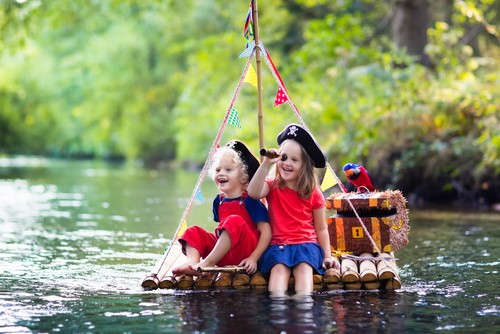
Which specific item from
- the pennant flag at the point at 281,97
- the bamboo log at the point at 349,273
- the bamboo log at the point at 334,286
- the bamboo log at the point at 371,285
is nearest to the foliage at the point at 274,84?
the pennant flag at the point at 281,97

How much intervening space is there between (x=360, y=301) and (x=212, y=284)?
1.25 m

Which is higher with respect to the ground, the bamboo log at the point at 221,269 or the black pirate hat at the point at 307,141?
the black pirate hat at the point at 307,141

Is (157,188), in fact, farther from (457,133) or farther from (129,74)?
(129,74)

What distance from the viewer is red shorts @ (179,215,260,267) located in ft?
23.7

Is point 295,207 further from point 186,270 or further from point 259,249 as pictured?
point 186,270

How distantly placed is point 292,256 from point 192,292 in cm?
86

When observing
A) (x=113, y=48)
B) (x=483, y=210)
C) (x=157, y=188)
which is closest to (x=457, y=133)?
(x=483, y=210)

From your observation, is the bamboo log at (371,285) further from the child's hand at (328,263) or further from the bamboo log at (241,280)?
the bamboo log at (241,280)

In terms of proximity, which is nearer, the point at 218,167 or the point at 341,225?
the point at 218,167

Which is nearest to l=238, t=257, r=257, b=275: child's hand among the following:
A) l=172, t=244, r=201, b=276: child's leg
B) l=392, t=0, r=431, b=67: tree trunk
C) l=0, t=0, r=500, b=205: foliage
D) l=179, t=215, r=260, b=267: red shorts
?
l=179, t=215, r=260, b=267: red shorts

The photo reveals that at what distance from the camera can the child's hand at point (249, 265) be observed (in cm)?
719

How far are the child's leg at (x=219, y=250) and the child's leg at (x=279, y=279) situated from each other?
42 cm

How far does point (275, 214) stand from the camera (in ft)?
24.5

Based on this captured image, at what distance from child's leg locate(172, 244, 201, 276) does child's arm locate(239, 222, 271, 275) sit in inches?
15.2
